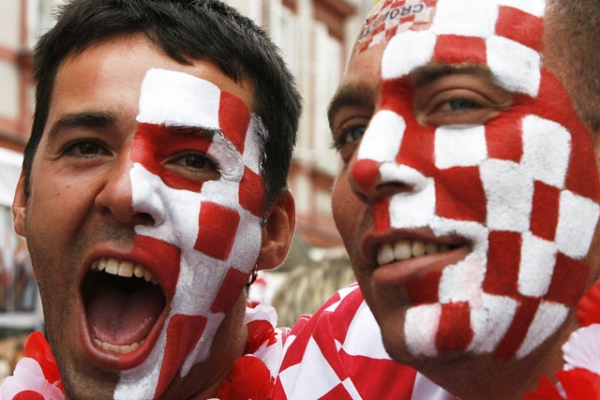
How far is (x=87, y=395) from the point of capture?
2209mm

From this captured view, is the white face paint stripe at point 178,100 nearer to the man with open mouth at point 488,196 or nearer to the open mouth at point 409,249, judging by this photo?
the man with open mouth at point 488,196

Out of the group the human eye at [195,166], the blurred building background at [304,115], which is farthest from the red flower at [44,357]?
the blurred building background at [304,115]

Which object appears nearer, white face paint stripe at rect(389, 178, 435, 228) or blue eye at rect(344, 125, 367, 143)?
white face paint stripe at rect(389, 178, 435, 228)

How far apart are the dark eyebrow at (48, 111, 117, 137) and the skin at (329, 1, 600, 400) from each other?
2.34 feet

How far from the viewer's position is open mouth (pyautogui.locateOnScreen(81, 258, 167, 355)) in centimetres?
223

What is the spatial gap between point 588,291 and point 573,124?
346 millimetres

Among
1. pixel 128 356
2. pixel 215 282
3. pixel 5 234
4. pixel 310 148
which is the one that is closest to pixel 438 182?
pixel 215 282

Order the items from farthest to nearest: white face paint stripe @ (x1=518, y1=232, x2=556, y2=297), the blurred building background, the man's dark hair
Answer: the blurred building background, the man's dark hair, white face paint stripe @ (x1=518, y1=232, x2=556, y2=297)

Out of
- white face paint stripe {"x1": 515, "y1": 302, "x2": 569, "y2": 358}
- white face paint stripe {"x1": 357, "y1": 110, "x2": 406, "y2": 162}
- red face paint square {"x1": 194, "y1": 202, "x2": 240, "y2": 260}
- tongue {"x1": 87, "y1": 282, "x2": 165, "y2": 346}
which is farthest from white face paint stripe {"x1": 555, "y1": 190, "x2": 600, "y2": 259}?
tongue {"x1": 87, "y1": 282, "x2": 165, "y2": 346}

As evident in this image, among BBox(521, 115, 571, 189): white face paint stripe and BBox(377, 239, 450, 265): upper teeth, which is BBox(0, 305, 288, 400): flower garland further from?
BBox(521, 115, 571, 189): white face paint stripe

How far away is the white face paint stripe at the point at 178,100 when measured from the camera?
2.25 metres

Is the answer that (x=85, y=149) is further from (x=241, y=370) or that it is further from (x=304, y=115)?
(x=304, y=115)

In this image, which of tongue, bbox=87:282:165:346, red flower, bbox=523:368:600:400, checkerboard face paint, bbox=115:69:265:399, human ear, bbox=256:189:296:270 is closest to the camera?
red flower, bbox=523:368:600:400

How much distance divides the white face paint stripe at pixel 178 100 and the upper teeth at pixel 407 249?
0.68 m
